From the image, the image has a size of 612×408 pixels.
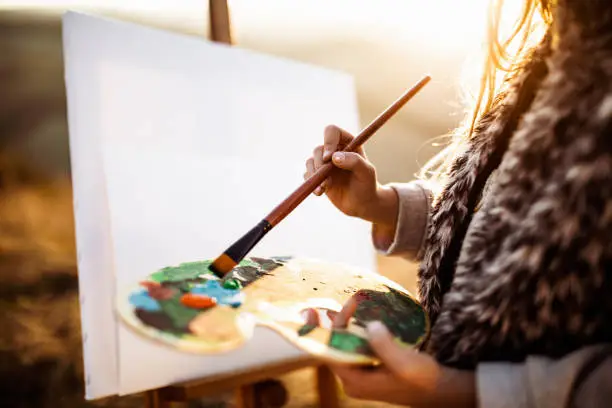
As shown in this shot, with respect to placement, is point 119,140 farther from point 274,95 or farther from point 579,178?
point 579,178

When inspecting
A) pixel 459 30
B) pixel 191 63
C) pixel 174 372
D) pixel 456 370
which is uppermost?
pixel 459 30

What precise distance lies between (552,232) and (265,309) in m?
0.23

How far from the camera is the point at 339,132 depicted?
56 cm

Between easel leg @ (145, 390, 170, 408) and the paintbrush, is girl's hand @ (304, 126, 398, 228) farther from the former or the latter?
easel leg @ (145, 390, 170, 408)

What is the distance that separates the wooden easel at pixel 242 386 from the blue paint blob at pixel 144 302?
37cm

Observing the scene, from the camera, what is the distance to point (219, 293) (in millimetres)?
406

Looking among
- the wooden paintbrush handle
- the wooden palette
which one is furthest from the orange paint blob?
the wooden paintbrush handle

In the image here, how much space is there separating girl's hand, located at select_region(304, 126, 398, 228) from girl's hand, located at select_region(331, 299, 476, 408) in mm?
235

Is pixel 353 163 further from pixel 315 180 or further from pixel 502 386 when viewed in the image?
pixel 502 386

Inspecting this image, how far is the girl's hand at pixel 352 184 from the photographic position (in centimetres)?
55

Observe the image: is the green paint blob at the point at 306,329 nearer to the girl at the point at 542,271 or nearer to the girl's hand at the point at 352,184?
the girl at the point at 542,271

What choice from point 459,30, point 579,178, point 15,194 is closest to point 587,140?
point 579,178

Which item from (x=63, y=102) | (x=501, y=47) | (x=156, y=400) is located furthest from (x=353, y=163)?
(x=63, y=102)

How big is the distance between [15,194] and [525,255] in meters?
1.36
